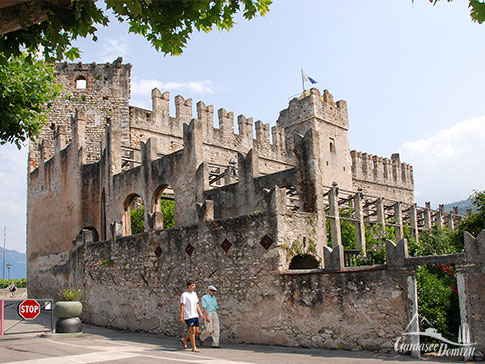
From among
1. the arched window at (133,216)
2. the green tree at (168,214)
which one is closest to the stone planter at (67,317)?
the arched window at (133,216)

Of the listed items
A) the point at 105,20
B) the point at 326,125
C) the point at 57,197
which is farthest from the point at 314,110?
the point at 105,20

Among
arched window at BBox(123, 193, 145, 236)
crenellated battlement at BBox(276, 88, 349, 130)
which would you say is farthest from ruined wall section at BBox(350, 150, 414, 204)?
arched window at BBox(123, 193, 145, 236)

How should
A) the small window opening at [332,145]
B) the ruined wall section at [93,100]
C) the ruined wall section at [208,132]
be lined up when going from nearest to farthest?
1. the ruined wall section at [93,100]
2. the ruined wall section at [208,132]
3. the small window opening at [332,145]

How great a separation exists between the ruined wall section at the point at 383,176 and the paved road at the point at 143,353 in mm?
26059

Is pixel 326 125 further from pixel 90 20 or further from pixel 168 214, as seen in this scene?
pixel 90 20

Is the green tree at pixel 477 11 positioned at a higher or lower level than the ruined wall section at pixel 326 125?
lower

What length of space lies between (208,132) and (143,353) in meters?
21.0

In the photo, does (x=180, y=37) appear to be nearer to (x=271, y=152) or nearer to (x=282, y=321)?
(x=282, y=321)

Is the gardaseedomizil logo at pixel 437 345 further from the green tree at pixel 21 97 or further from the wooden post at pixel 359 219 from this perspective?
the wooden post at pixel 359 219

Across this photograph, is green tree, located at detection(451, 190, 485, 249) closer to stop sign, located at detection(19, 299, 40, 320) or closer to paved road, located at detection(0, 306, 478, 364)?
paved road, located at detection(0, 306, 478, 364)

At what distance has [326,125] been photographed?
1319 inches

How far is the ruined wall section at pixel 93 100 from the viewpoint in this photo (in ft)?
94.4

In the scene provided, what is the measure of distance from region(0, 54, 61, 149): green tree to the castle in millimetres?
4491

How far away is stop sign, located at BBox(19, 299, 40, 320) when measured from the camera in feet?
43.8
